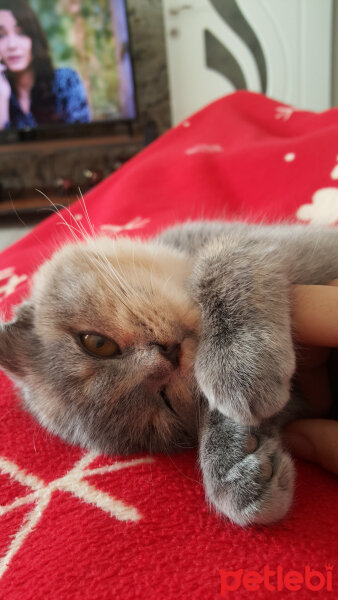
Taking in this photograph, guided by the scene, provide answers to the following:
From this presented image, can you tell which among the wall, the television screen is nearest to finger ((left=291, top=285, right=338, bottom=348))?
the television screen

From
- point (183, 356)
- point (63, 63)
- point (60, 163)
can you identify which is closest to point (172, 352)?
point (183, 356)

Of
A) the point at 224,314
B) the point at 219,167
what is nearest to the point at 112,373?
the point at 224,314

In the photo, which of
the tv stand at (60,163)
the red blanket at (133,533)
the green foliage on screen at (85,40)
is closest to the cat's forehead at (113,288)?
the red blanket at (133,533)

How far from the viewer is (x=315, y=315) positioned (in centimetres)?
74

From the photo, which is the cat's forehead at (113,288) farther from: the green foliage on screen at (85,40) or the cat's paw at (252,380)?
the green foliage on screen at (85,40)

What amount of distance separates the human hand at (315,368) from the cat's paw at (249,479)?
78mm

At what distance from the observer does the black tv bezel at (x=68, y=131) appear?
415cm

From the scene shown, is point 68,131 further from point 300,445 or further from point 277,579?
point 277,579

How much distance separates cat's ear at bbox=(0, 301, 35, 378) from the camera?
96 centimetres

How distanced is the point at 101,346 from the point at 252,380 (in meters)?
0.27

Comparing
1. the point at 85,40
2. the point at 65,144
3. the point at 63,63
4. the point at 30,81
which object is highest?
the point at 85,40

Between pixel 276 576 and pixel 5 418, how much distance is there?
631 millimetres

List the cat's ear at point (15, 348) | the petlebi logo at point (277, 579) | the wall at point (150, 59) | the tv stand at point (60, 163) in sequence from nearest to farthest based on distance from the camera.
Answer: the petlebi logo at point (277, 579) < the cat's ear at point (15, 348) < the tv stand at point (60, 163) < the wall at point (150, 59)

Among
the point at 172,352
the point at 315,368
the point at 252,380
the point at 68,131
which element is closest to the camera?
the point at 252,380
